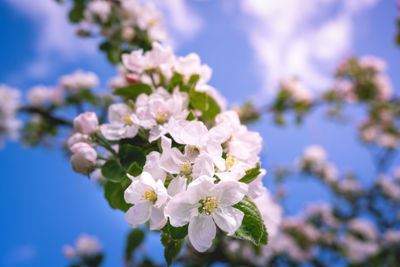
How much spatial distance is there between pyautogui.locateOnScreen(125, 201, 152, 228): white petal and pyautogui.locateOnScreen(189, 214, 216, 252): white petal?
0.38ft

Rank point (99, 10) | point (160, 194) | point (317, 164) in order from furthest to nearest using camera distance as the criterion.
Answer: point (317, 164)
point (99, 10)
point (160, 194)

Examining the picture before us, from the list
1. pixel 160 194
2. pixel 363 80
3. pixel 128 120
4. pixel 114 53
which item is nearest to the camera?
pixel 160 194

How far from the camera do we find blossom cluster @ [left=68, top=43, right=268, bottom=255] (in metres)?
0.63

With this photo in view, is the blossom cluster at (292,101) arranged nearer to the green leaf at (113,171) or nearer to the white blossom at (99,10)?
the white blossom at (99,10)

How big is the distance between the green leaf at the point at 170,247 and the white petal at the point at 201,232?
0.20ft

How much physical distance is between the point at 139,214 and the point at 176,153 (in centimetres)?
18

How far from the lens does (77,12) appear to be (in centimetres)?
209

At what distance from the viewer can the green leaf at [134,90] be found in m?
1.01

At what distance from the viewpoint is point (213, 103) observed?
3.41 feet

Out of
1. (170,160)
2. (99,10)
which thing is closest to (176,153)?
(170,160)

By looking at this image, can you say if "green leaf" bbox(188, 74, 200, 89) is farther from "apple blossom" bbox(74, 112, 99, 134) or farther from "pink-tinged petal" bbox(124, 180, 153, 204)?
"pink-tinged petal" bbox(124, 180, 153, 204)

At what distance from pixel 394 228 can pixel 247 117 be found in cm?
444

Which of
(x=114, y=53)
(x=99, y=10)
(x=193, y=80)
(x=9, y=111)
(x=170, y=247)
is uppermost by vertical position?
(x=9, y=111)

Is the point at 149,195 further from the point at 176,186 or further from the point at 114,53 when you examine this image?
the point at 114,53
